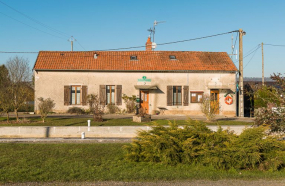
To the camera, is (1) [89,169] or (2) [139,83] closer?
(1) [89,169]

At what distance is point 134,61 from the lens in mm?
A: 25891

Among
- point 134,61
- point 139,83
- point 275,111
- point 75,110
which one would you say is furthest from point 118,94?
point 275,111

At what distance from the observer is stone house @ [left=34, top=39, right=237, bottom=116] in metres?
24.4

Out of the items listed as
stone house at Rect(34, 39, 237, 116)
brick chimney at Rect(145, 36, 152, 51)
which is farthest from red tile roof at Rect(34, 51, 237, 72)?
brick chimney at Rect(145, 36, 152, 51)

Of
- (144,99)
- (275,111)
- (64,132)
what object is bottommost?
(64,132)

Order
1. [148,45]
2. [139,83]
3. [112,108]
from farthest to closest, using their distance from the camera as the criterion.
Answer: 1. [148,45]
2. [139,83]
3. [112,108]

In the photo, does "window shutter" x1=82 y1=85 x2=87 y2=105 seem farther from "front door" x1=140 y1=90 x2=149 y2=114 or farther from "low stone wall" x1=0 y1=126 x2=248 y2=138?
"low stone wall" x1=0 y1=126 x2=248 y2=138

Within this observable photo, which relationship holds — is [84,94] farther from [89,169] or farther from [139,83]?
[89,169]

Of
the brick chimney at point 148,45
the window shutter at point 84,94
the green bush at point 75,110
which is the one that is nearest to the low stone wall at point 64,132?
the green bush at point 75,110

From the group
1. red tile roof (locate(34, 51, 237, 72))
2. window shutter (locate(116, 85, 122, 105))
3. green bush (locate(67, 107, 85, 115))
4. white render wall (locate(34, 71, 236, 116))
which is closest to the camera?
green bush (locate(67, 107, 85, 115))

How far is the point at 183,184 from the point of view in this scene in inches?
269

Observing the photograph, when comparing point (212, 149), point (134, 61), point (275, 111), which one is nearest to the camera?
point (212, 149)

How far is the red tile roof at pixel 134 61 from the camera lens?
24.8 meters

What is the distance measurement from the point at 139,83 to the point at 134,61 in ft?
7.00
